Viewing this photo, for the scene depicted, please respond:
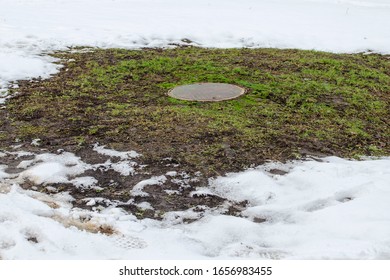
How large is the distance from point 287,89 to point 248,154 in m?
2.66

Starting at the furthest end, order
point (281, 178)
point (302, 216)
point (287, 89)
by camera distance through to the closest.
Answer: point (287, 89)
point (281, 178)
point (302, 216)

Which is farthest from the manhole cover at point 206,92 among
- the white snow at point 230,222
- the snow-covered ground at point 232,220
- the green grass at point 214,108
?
the white snow at point 230,222

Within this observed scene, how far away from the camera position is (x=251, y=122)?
19.6 feet

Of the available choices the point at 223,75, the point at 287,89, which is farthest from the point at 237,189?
the point at 223,75

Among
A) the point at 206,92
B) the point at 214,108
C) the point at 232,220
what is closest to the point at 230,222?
the point at 232,220

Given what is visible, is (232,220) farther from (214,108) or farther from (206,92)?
(206,92)

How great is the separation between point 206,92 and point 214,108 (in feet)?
2.26

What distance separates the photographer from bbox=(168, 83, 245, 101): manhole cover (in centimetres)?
685

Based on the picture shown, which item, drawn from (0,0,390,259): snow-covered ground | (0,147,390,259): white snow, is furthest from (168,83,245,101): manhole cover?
(0,147,390,259): white snow

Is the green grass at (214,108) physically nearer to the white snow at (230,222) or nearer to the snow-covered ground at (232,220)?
the snow-covered ground at (232,220)

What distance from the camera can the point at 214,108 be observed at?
646 cm

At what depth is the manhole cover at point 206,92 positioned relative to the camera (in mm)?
6848

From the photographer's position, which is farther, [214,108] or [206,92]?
[206,92]

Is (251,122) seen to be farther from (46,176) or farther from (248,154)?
(46,176)
